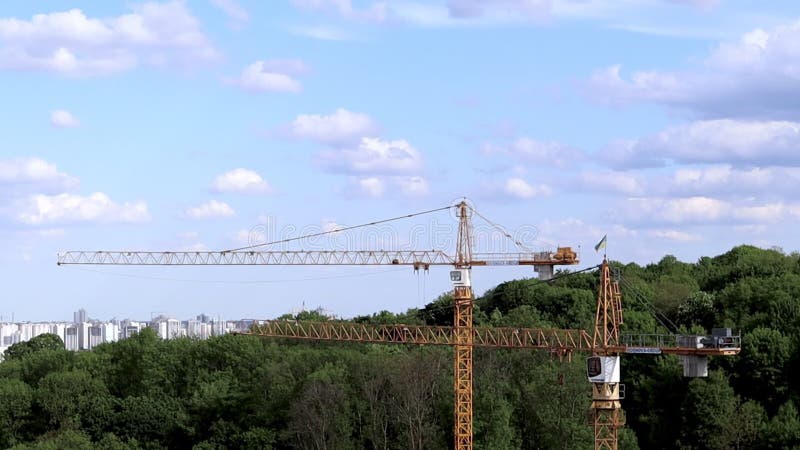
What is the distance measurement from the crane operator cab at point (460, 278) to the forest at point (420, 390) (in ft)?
21.3

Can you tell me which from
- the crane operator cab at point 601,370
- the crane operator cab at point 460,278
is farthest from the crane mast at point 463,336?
the crane operator cab at point 601,370

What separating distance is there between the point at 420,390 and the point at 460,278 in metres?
10.3

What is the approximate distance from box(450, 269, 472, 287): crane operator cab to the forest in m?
6.49

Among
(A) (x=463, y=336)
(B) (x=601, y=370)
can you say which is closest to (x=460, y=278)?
(A) (x=463, y=336)

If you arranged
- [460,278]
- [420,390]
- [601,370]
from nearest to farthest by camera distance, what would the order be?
1. [601,370]
2. [420,390]
3. [460,278]

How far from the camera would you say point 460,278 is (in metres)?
93.6

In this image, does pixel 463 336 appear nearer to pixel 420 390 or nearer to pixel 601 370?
pixel 420 390

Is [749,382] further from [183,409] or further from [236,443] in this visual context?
[183,409]

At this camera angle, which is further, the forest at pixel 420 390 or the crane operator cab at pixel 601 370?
the forest at pixel 420 390

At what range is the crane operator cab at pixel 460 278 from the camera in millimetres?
93312

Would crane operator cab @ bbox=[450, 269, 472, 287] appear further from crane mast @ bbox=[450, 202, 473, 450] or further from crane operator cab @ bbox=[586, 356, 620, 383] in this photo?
crane operator cab @ bbox=[586, 356, 620, 383]

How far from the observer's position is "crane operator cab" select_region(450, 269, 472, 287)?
3674 inches

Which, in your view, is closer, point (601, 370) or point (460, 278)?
point (601, 370)

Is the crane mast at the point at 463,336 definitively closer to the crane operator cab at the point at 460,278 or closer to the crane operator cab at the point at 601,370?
the crane operator cab at the point at 460,278
